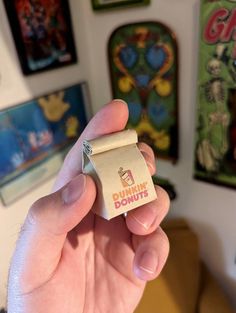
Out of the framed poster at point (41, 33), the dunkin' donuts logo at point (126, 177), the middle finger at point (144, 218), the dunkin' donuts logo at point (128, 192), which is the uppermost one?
the framed poster at point (41, 33)

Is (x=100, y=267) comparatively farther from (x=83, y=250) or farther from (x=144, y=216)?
(x=144, y=216)

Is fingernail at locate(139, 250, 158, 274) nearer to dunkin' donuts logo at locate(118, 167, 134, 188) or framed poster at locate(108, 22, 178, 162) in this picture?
dunkin' donuts logo at locate(118, 167, 134, 188)

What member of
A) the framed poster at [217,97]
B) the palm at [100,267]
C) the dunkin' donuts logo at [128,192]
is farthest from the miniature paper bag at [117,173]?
the framed poster at [217,97]

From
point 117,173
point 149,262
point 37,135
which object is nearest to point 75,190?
point 117,173

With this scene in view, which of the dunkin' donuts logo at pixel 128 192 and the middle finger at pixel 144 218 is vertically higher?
the dunkin' donuts logo at pixel 128 192

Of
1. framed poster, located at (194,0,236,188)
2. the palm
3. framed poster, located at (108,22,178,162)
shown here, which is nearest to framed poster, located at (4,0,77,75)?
framed poster, located at (108,22,178,162)

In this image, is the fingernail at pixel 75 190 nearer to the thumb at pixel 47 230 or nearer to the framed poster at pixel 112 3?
the thumb at pixel 47 230

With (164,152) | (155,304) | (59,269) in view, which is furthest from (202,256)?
(59,269)
